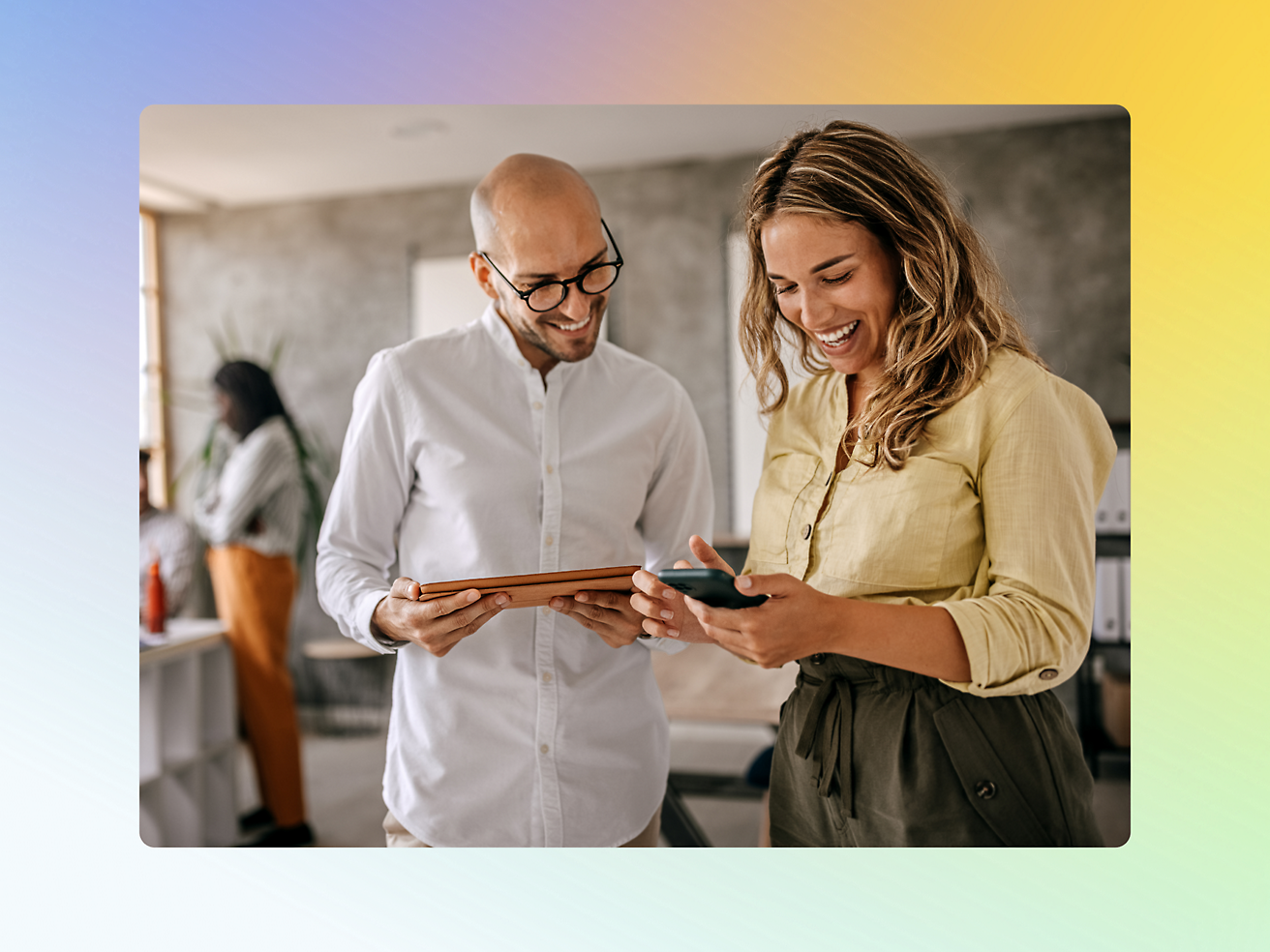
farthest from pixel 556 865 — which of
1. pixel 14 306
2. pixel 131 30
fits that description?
pixel 131 30

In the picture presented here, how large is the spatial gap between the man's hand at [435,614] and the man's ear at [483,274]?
0.50 metres

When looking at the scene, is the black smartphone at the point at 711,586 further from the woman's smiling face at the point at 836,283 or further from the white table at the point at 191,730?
the white table at the point at 191,730

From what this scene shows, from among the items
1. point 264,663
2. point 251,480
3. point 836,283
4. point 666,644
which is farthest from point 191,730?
point 836,283

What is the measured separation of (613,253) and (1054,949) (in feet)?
4.58

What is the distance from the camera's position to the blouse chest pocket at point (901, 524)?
1329mm

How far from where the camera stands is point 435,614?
139 cm

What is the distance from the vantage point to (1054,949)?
1.62m

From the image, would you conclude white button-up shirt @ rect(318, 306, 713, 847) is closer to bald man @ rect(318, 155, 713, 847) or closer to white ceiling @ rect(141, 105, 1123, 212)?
bald man @ rect(318, 155, 713, 847)

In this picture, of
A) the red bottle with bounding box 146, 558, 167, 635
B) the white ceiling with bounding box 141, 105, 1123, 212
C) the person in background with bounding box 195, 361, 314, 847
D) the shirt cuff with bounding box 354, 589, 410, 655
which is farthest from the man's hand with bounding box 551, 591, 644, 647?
the person in background with bounding box 195, 361, 314, 847

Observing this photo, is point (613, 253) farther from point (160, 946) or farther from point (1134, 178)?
point (160, 946)

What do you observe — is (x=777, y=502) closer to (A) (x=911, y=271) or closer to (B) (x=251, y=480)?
(A) (x=911, y=271)

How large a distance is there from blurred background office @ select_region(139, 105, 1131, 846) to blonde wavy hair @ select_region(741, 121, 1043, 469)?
0.15 metres

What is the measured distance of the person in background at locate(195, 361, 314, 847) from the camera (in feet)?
9.89

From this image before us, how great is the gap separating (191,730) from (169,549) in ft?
1.77
